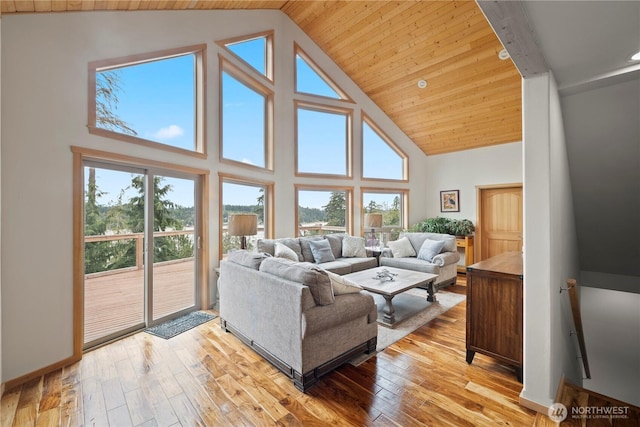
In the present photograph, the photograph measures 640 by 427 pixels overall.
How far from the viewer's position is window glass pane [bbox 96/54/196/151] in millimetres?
3062

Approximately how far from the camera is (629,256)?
349 cm

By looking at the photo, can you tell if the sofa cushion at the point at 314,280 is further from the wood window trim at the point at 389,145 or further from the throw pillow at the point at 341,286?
the wood window trim at the point at 389,145

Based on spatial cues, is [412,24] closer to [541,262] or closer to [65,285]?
[541,262]

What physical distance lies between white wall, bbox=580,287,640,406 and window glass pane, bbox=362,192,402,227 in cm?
356

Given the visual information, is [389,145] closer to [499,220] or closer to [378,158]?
[378,158]

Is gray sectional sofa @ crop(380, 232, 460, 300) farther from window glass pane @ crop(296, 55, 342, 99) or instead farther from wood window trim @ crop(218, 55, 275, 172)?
window glass pane @ crop(296, 55, 342, 99)

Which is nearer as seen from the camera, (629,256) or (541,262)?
(541,262)

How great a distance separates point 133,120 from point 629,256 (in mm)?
6315

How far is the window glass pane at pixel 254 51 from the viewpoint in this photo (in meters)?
4.62

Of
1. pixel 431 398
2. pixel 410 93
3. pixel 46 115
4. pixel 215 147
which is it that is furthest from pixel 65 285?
pixel 410 93

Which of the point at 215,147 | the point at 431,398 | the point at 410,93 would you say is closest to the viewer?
the point at 431,398

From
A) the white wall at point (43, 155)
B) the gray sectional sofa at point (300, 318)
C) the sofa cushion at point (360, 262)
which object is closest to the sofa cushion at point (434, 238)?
the sofa cushion at point (360, 262)

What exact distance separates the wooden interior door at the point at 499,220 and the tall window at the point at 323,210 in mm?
3029

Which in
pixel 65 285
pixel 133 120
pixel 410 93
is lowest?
pixel 65 285
